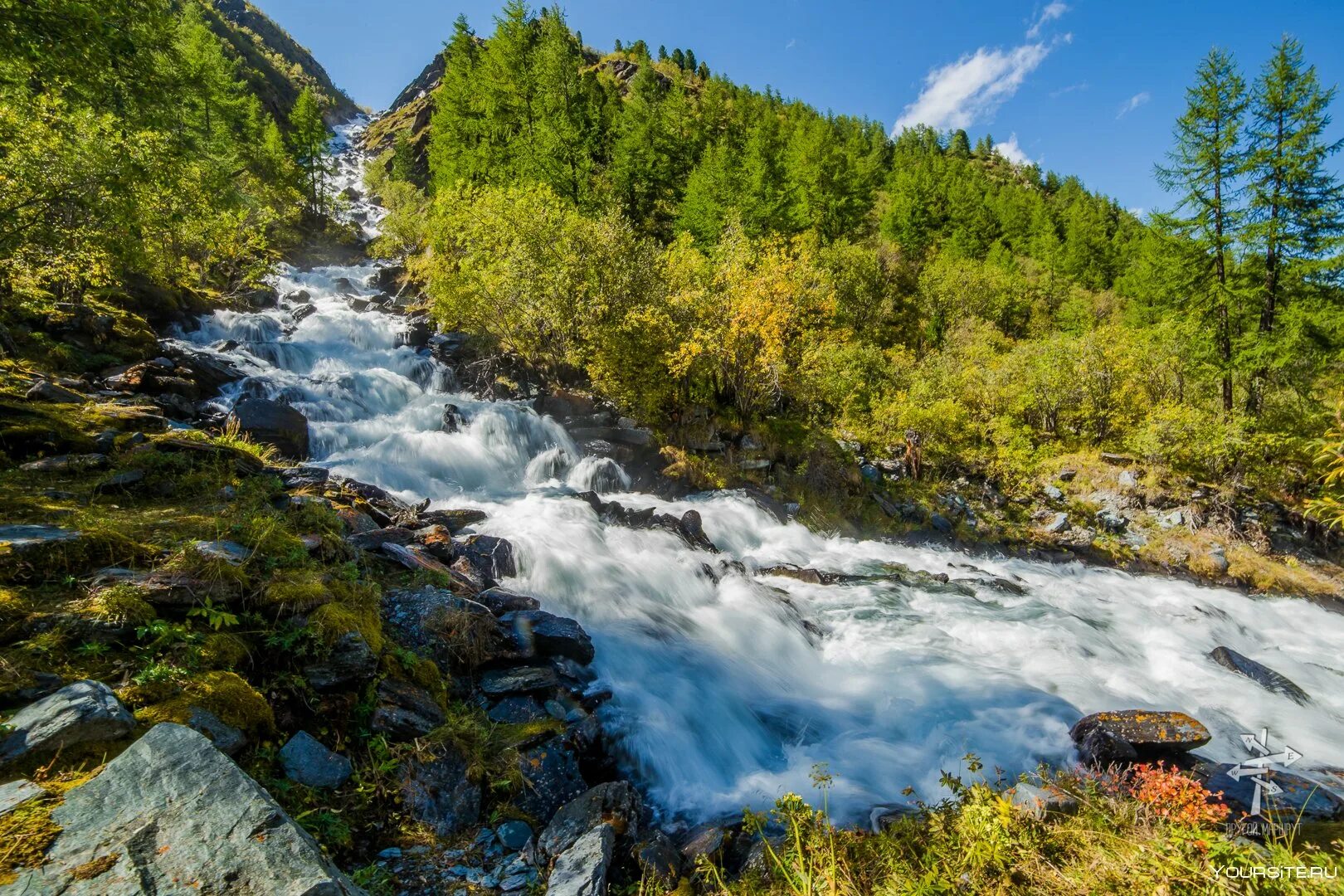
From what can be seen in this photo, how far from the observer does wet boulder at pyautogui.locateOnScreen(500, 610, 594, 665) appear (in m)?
6.88

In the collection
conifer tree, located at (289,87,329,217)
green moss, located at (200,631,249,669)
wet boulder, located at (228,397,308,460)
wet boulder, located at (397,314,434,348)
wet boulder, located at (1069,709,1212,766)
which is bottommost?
wet boulder, located at (1069,709,1212,766)

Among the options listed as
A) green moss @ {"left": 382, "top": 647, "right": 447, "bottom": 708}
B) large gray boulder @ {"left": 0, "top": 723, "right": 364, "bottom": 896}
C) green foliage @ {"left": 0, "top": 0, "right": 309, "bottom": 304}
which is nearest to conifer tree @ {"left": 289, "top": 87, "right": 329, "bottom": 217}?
green foliage @ {"left": 0, "top": 0, "right": 309, "bottom": 304}

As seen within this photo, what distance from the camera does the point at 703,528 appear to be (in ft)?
49.7

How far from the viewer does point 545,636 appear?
23.1 feet

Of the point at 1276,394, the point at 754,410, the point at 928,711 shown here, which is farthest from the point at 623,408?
the point at 1276,394

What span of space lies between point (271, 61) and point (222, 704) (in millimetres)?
129544

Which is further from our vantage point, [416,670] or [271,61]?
[271,61]

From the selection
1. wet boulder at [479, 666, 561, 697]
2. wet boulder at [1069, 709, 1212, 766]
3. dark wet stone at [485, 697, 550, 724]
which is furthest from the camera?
wet boulder at [1069, 709, 1212, 766]

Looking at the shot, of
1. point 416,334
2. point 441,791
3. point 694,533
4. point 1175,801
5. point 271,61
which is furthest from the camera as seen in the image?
point 271,61

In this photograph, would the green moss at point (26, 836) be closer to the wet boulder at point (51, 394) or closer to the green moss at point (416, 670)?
the green moss at point (416, 670)

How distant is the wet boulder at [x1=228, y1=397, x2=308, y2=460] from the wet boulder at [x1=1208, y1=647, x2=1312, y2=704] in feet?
67.3

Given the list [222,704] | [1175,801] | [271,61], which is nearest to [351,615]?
[222,704]

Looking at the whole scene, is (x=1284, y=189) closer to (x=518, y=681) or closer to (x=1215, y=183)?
(x=1215, y=183)

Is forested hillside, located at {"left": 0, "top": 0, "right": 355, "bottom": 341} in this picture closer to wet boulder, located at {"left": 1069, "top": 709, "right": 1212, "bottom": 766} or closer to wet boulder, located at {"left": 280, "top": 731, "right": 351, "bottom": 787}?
wet boulder, located at {"left": 280, "top": 731, "right": 351, "bottom": 787}
